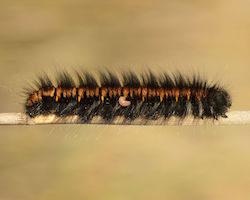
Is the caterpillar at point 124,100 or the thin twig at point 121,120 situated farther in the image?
the caterpillar at point 124,100

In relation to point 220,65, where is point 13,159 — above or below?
below

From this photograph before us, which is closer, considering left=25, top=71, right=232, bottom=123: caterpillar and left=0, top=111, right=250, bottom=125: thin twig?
left=0, top=111, right=250, bottom=125: thin twig

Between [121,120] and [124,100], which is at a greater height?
[124,100]

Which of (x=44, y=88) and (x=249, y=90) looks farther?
(x=249, y=90)
